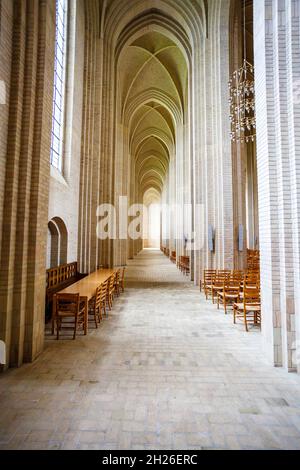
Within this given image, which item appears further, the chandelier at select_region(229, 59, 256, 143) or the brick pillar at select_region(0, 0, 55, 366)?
the chandelier at select_region(229, 59, 256, 143)

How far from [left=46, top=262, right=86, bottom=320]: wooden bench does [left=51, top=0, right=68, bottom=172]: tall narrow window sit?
3.40 m

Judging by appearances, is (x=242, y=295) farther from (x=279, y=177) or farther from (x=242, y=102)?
(x=242, y=102)

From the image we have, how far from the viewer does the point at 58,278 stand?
8.23 meters

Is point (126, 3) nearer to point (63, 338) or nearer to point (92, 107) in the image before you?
point (92, 107)

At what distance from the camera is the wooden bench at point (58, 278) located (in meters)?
6.52

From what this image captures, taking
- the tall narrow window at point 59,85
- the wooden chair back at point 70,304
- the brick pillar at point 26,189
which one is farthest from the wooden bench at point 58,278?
the tall narrow window at point 59,85

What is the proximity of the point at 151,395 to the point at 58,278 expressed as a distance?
5.78m

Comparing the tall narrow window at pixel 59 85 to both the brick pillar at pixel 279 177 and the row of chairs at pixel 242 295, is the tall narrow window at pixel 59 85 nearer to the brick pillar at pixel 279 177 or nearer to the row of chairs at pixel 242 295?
the row of chairs at pixel 242 295

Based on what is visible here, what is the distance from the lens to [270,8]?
4.22 m

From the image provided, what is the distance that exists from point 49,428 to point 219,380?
2081 millimetres

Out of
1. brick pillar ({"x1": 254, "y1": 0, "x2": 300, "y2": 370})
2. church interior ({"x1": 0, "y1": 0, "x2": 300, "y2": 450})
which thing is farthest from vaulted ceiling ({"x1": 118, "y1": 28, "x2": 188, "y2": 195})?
brick pillar ({"x1": 254, "y1": 0, "x2": 300, "y2": 370})

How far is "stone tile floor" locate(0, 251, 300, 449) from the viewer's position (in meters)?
2.46

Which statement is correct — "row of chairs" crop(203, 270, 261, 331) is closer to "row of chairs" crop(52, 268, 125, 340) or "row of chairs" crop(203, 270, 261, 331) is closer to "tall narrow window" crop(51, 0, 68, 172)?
"row of chairs" crop(52, 268, 125, 340)

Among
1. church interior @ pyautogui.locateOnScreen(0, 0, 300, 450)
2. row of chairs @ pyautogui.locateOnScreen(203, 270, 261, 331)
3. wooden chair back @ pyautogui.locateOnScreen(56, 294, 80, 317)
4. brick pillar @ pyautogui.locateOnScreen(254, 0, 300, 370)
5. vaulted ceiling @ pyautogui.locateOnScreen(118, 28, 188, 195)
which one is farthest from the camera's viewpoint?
vaulted ceiling @ pyautogui.locateOnScreen(118, 28, 188, 195)
